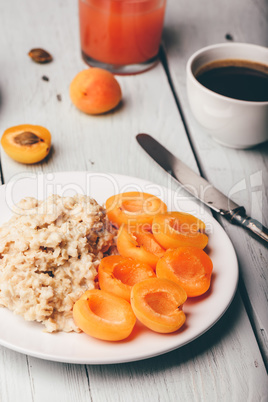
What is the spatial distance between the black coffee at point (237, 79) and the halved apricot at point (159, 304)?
794 millimetres

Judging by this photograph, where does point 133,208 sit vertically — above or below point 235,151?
above

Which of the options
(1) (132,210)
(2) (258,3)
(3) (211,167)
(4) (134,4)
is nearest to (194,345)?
(1) (132,210)

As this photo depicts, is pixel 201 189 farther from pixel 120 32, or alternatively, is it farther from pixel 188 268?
pixel 120 32

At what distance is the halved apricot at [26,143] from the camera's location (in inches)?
59.5

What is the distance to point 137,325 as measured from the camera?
103 cm

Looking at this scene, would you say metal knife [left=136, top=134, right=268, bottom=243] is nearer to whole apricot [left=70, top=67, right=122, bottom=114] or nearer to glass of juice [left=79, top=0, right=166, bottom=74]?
whole apricot [left=70, top=67, right=122, bottom=114]

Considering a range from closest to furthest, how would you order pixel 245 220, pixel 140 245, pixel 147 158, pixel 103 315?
pixel 103 315 → pixel 140 245 → pixel 245 220 → pixel 147 158

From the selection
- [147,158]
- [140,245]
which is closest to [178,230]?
[140,245]

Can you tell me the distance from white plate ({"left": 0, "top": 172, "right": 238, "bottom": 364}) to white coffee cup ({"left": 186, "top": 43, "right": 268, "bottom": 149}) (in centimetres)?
37

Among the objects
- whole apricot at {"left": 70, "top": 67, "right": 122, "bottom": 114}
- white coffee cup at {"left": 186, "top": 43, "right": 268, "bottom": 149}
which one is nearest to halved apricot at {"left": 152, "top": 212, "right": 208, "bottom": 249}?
white coffee cup at {"left": 186, "top": 43, "right": 268, "bottom": 149}

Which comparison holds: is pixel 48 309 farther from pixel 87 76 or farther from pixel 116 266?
pixel 87 76

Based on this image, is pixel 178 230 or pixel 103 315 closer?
pixel 103 315

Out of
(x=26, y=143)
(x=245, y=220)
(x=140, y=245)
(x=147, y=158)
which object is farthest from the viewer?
(x=147, y=158)

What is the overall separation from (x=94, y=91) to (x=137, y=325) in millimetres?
915
